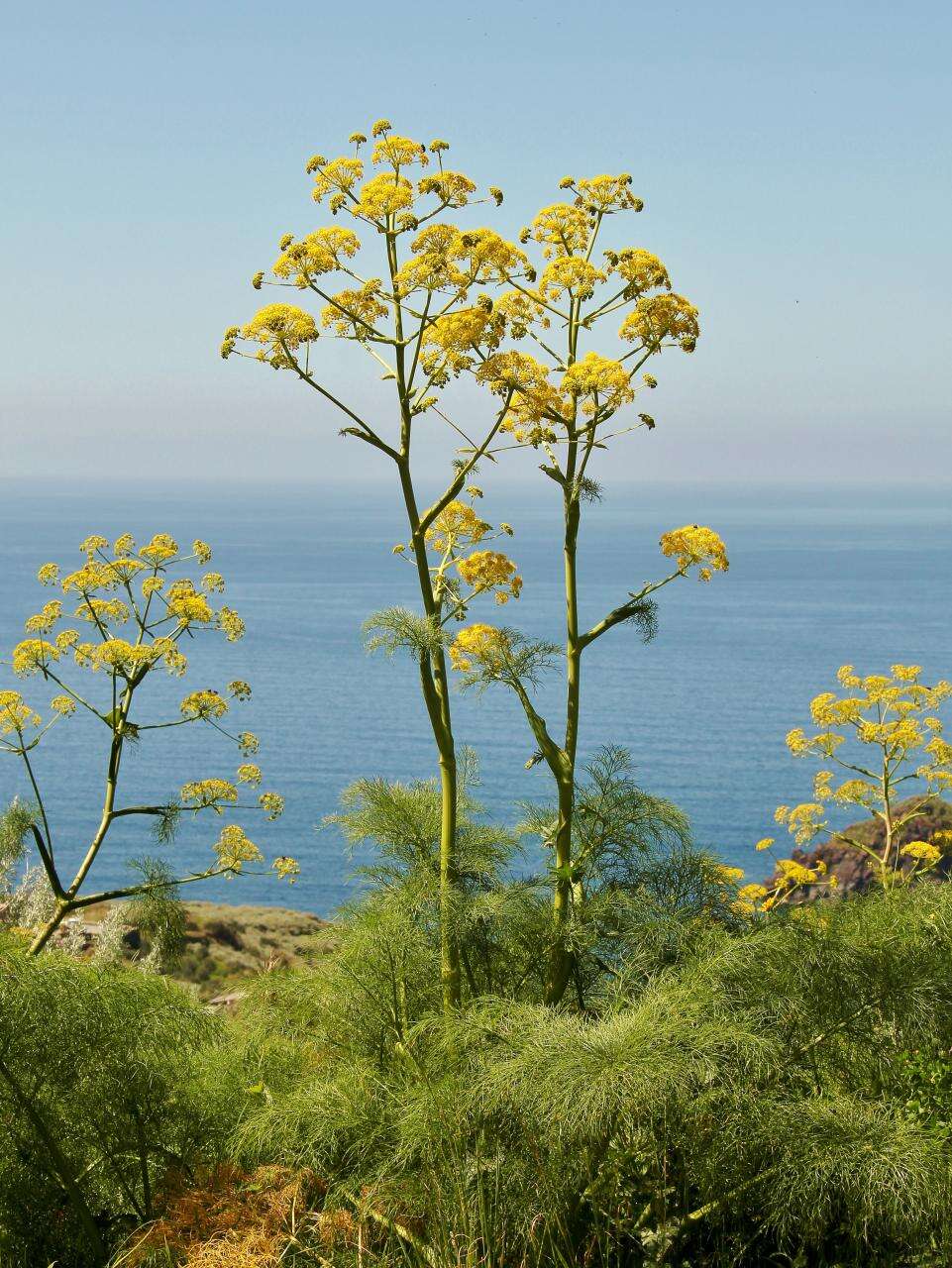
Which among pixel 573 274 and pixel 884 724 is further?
pixel 884 724

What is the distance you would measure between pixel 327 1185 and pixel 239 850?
1424 millimetres

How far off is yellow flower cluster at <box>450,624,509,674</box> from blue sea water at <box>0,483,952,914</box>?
13.5ft

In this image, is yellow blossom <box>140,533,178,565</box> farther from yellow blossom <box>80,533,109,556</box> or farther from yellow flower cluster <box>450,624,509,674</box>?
yellow flower cluster <box>450,624,509,674</box>

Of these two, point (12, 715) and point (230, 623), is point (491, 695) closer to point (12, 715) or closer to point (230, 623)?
point (230, 623)

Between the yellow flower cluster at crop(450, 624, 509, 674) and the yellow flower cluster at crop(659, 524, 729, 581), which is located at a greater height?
the yellow flower cluster at crop(659, 524, 729, 581)

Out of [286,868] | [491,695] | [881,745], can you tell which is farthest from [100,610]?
[491,695]

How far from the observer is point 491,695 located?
5562cm

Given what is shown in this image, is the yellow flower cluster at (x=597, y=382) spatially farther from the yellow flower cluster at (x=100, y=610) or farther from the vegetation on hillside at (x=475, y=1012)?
the yellow flower cluster at (x=100, y=610)

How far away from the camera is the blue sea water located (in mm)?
38750

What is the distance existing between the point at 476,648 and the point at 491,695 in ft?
163

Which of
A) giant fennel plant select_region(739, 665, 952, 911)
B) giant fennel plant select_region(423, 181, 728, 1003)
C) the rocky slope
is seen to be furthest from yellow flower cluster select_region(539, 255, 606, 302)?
the rocky slope

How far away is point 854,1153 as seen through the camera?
16.2 ft

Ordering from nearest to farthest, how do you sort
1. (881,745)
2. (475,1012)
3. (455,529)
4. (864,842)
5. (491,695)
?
(475,1012) < (455,529) < (881,745) < (864,842) < (491,695)

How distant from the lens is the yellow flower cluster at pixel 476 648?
6.06 metres
